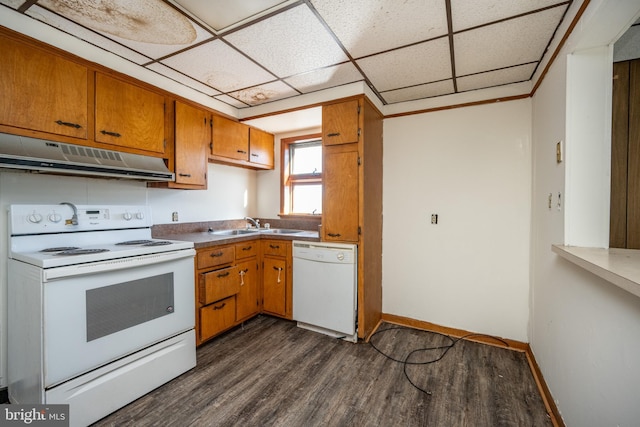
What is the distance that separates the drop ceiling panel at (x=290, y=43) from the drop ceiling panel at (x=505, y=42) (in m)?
0.86

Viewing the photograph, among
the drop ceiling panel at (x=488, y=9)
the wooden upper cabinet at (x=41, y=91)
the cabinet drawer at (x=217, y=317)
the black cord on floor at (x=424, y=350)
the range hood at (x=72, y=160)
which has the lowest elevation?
the black cord on floor at (x=424, y=350)

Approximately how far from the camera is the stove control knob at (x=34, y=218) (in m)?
1.74

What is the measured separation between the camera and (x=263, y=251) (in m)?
2.99

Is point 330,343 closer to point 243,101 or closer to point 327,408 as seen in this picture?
point 327,408

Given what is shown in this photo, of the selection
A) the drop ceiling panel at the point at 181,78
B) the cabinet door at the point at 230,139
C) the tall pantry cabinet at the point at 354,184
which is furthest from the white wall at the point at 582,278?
the cabinet door at the point at 230,139

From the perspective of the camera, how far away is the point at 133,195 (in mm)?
2404

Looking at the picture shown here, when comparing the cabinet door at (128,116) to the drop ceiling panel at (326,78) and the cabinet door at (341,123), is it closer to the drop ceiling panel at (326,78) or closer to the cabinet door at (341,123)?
the drop ceiling panel at (326,78)

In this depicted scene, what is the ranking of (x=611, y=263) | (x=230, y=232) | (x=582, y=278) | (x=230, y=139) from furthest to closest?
(x=230, y=232) → (x=230, y=139) → (x=582, y=278) → (x=611, y=263)

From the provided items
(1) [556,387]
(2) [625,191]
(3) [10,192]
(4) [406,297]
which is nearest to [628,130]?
(2) [625,191]

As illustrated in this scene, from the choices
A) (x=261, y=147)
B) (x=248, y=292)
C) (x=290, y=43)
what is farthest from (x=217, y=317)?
(x=290, y=43)

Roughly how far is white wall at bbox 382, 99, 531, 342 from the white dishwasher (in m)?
0.70

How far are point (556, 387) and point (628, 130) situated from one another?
62.4 inches

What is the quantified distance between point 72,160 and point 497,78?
3.31 meters

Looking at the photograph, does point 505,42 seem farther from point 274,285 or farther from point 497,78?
point 274,285
